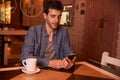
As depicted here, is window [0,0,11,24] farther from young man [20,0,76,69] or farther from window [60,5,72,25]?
young man [20,0,76,69]

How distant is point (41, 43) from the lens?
1757mm

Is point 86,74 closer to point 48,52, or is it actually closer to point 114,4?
point 48,52

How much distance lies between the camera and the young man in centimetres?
169

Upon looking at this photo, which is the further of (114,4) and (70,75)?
(114,4)

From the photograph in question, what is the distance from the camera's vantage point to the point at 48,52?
70.8 inches

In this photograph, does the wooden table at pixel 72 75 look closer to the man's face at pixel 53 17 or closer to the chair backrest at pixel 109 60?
the chair backrest at pixel 109 60

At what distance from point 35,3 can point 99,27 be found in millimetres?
3066

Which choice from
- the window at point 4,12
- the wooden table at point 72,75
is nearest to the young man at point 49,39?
the wooden table at point 72,75

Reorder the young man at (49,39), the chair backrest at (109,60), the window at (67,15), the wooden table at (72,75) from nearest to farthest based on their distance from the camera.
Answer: the wooden table at (72,75) < the chair backrest at (109,60) < the young man at (49,39) < the window at (67,15)

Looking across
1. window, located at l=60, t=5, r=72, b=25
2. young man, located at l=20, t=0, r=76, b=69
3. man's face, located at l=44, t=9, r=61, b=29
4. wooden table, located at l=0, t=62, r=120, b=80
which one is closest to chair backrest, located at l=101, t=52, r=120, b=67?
wooden table, located at l=0, t=62, r=120, b=80

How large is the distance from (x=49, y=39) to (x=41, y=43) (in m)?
0.10

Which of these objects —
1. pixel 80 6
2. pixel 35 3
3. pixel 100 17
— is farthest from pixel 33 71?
pixel 35 3

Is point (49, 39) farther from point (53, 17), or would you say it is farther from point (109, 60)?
point (109, 60)

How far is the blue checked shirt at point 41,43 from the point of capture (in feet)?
5.19
